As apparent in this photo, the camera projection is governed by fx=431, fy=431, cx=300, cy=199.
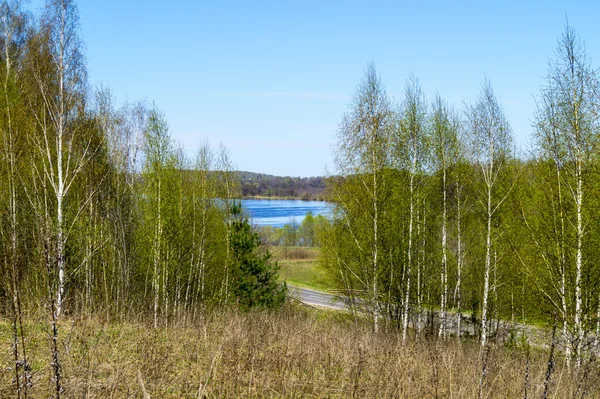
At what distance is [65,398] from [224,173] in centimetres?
1840

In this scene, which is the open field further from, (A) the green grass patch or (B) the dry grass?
(B) the dry grass

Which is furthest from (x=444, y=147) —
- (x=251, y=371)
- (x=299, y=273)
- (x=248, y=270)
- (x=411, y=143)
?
(x=299, y=273)

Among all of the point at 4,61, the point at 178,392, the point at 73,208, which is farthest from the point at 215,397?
the point at 4,61

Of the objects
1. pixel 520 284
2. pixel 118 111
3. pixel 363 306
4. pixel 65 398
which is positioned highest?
pixel 118 111

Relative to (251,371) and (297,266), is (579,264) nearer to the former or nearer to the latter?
(251,371)

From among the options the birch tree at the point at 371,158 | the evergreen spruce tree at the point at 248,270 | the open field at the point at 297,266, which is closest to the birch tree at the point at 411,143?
the birch tree at the point at 371,158

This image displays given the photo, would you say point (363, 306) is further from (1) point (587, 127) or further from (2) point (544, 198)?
(1) point (587, 127)

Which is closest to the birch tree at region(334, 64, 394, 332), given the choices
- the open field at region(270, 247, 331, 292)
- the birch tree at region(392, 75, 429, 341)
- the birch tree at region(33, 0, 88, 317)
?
the birch tree at region(392, 75, 429, 341)

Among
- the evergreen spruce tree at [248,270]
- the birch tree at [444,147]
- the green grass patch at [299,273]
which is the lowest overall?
the green grass patch at [299,273]

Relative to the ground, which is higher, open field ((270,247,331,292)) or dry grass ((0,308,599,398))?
dry grass ((0,308,599,398))

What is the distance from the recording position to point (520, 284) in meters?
16.5

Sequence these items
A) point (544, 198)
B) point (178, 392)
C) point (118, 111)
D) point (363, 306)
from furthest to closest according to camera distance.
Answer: point (118, 111)
point (363, 306)
point (544, 198)
point (178, 392)

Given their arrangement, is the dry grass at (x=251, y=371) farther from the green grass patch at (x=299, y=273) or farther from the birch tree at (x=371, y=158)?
the green grass patch at (x=299, y=273)

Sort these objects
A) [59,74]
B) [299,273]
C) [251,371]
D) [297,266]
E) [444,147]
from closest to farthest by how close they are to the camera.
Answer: [251,371]
[59,74]
[444,147]
[299,273]
[297,266]
